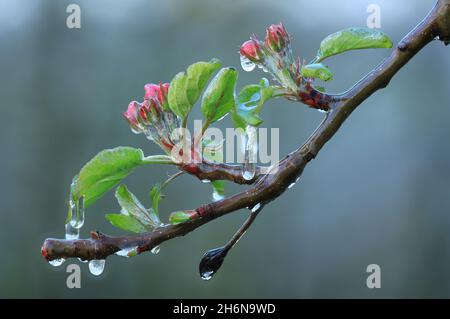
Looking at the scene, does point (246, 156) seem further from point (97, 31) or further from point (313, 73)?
point (97, 31)

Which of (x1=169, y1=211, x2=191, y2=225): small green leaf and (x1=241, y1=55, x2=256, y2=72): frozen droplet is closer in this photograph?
(x1=169, y1=211, x2=191, y2=225): small green leaf

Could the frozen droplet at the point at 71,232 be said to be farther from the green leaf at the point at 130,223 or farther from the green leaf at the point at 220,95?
the green leaf at the point at 220,95

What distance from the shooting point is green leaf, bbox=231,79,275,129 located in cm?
61

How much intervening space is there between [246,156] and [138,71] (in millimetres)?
3282

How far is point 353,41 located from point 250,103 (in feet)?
0.47

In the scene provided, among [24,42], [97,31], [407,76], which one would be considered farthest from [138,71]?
[407,76]

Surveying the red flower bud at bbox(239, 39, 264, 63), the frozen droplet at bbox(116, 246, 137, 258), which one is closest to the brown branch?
the frozen droplet at bbox(116, 246, 137, 258)

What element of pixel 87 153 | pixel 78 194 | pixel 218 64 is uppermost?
pixel 87 153

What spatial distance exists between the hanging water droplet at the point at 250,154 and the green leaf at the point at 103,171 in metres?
0.10

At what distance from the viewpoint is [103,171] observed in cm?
59

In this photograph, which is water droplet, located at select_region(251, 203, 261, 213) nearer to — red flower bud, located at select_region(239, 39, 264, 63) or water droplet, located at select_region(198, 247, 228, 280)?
water droplet, located at select_region(198, 247, 228, 280)

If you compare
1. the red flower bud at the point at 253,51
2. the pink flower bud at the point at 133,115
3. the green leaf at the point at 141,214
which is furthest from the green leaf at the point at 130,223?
the red flower bud at the point at 253,51

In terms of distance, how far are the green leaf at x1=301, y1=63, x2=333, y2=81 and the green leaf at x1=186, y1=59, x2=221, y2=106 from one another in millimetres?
103

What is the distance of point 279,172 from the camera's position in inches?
22.9
